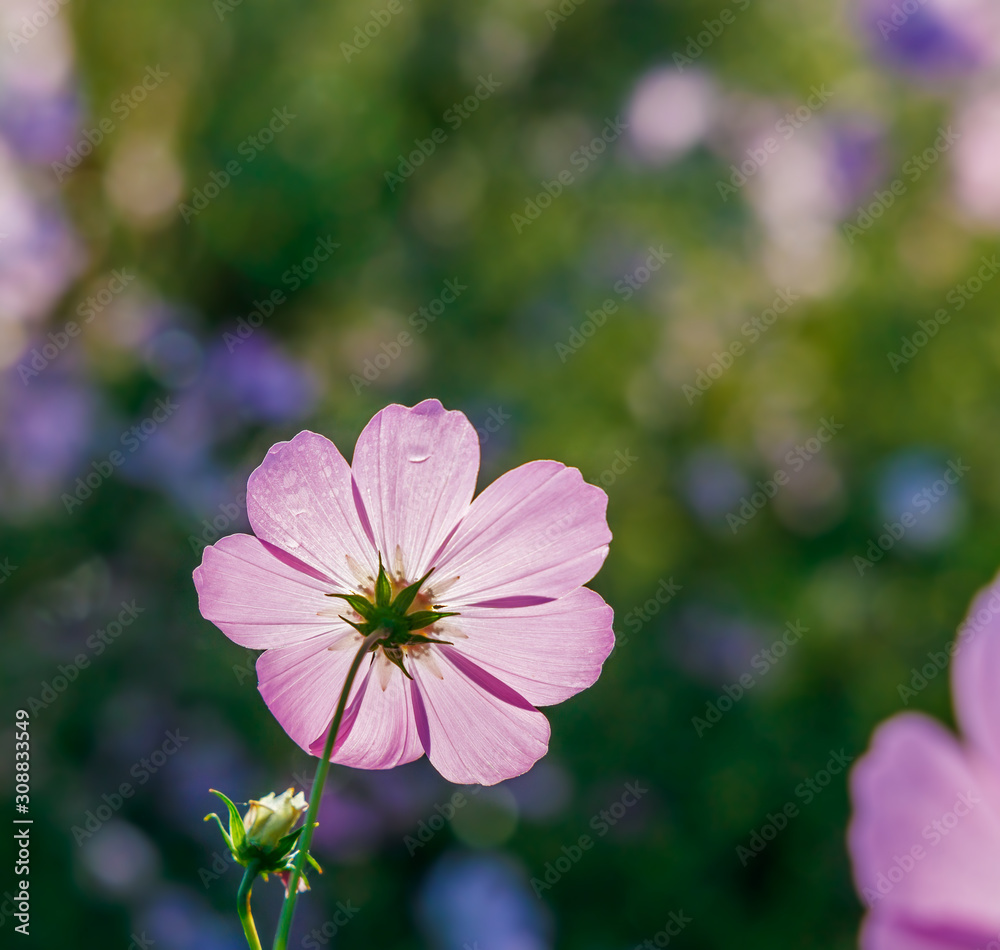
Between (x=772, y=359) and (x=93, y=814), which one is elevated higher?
(x=772, y=359)

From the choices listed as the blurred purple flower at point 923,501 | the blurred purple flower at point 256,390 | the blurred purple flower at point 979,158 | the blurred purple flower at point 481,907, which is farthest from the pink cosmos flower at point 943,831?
the blurred purple flower at point 979,158

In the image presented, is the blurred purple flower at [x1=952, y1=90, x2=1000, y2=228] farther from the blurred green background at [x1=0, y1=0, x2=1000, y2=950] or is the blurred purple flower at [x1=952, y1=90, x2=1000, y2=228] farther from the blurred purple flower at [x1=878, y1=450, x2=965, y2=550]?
the blurred purple flower at [x1=878, y1=450, x2=965, y2=550]

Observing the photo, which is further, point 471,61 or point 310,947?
point 471,61

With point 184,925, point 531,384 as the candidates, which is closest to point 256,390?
point 531,384

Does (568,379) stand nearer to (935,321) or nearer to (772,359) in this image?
(772,359)

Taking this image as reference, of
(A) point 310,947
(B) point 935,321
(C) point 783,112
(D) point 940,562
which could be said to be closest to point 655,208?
(C) point 783,112

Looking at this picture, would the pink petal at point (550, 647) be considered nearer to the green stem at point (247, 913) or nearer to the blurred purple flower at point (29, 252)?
the green stem at point (247, 913)
